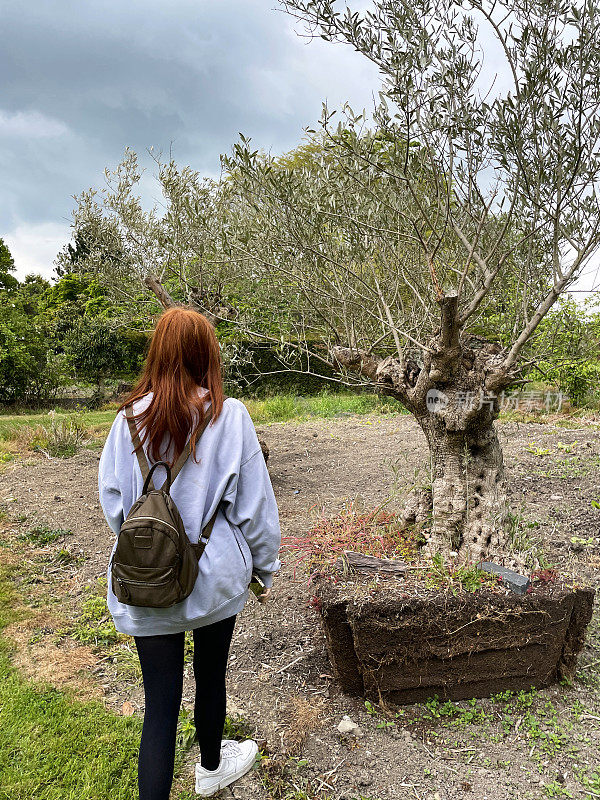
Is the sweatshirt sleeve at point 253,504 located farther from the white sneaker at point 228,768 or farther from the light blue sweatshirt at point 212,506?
the white sneaker at point 228,768

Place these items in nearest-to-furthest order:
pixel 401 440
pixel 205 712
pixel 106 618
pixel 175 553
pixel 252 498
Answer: pixel 175 553, pixel 252 498, pixel 205 712, pixel 106 618, pixel 401 440

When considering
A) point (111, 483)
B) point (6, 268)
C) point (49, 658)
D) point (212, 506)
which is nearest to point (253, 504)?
point (212, 506)

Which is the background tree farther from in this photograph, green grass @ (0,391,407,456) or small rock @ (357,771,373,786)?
small rock @ (357,771,373,786)

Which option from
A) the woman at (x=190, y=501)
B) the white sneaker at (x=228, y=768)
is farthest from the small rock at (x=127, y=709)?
the woman at (x=190, y=501)

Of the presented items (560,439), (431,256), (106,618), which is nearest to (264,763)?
(106,618)

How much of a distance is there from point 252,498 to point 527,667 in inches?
80.5

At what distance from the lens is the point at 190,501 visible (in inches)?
83.1

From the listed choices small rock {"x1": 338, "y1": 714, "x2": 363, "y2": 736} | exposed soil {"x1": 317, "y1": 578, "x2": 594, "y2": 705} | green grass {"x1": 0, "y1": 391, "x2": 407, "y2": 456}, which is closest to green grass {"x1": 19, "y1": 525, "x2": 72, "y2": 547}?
exposed soil {"x1": 317, "y1": 578, "x2": 594, "y2": 705}

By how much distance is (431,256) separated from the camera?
3.12m

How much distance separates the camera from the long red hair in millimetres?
2119

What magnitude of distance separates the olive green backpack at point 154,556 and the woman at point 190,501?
0.38 ft

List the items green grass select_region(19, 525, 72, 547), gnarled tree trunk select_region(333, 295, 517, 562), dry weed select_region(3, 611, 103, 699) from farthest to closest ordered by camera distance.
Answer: green grass select_region(19, 525, 72, 547), dry weed select_region(3, 611, 103, 699), gnarled tree trunk select_region(333, 295, 517, 562)

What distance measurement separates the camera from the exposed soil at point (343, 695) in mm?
2605

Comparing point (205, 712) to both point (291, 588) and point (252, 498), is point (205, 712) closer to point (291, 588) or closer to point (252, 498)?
point (252, 498)
